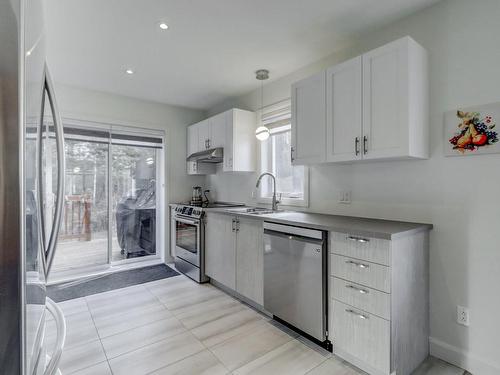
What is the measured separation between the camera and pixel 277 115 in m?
3.38

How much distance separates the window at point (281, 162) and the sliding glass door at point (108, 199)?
77.2 inches

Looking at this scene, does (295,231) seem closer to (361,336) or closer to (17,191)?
(361,336)

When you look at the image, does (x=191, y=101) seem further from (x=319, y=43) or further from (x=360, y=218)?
(x=360, y=218)

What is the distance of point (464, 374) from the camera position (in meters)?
1.79

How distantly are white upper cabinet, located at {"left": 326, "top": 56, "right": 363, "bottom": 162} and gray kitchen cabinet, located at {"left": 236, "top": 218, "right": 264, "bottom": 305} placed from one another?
3.30 feet

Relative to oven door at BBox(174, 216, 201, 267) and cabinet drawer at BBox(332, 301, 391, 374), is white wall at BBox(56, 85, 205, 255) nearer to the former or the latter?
oven door at BBox(174, 216, 201, 267)

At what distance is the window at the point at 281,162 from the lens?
318 centimetres

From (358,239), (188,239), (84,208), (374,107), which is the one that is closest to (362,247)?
(358,239)

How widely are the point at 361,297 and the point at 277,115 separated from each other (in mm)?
2316

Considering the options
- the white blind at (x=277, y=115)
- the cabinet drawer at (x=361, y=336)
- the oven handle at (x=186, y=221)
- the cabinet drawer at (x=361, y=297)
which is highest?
the white blind at (x=277, y=115)

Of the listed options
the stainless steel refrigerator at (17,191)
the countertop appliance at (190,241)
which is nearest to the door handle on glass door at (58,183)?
the stainless steel refrigerator at (17,191)

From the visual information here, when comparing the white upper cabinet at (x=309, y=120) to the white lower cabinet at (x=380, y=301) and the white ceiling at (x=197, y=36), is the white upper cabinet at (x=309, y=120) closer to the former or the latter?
the white ceiling at (x=197, y=36)

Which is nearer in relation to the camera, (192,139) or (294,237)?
(294,237)

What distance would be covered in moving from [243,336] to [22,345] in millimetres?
2019
